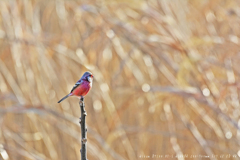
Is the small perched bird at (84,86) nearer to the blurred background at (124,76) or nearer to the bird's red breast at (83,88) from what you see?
the bird's red breast at (83,88)

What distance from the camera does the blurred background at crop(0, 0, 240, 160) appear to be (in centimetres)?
108

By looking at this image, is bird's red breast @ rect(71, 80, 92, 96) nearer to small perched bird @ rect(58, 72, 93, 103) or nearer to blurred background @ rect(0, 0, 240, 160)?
small perched bird @ rect(58, 72, 93, 103)

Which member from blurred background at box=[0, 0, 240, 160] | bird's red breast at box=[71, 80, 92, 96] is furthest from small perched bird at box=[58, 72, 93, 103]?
blurred background at box=[0, 0, 240, 160]

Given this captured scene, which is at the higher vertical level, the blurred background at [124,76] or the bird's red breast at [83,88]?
the blurred background at [124,76]

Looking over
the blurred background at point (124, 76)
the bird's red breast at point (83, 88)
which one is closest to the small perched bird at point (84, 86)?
the bird's red breast at point (83, 88)

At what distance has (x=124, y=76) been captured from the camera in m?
1.46

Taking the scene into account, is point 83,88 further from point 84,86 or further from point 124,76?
point 124,76

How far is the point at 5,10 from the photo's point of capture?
4.12ft

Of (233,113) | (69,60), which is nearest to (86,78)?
(233,113)

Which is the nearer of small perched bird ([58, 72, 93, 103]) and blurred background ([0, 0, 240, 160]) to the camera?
small perched bird ([58, 72, 93, 103])

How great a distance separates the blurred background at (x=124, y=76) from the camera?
1.08 m

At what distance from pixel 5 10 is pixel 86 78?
97cm

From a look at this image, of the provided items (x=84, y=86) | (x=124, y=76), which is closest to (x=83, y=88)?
(x=84, y=86)

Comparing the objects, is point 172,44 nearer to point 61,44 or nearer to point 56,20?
point 61,44
